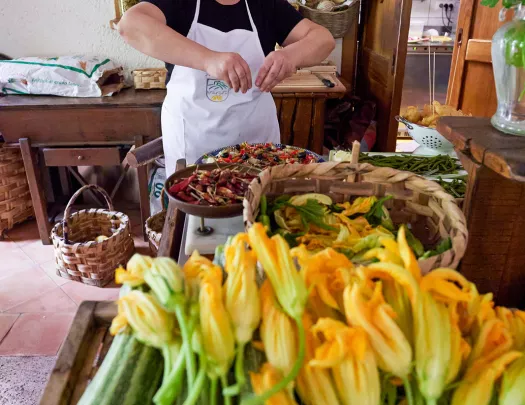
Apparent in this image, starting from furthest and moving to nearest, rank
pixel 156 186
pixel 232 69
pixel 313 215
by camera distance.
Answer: pixel 156 186 → pixel 232 69 → pixel 313 215

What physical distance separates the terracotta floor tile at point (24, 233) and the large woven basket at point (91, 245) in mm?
538

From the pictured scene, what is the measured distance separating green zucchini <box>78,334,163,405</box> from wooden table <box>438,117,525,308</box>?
2.56 feet

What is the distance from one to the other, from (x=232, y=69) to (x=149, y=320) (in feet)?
3.59

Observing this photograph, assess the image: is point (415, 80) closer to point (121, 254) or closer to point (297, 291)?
point (121, 254)

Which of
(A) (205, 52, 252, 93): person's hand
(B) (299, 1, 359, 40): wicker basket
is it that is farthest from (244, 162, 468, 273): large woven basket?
(B) (299, 1, 359, 40): wicker basket

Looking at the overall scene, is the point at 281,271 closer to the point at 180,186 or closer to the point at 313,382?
the point at 313,382

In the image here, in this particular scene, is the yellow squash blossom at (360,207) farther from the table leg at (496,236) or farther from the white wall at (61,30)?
the white wall at (61,30)

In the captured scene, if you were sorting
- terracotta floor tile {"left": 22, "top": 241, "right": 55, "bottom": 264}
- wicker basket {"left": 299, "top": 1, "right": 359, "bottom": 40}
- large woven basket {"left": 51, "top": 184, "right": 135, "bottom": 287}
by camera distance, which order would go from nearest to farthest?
large woven basket {"left": 51, "top": 184, "right": 135, "bottom": 287}
terracotta floor tile {"left": 22, "top": 241, "right": 55, "bottom": 264}
wicker basket {"left": 299, "top": 1, "right": 359, "bottom": 40}

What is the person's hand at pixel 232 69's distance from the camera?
151 centimetres

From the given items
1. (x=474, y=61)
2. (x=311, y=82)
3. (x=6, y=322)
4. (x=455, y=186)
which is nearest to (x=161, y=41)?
(x=455, y=186)

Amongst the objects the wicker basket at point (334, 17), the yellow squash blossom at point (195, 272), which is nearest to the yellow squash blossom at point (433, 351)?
the yellow squash blossom at point (195, 272)

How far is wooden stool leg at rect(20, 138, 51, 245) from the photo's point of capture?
283 cm

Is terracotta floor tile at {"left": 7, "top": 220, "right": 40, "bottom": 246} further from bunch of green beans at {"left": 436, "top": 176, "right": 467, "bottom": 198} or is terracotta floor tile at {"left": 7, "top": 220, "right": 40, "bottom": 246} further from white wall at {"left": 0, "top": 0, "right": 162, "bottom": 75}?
bunch of green beans at {"left": 436, "top": 176, "right": 467, "bottom": 198}

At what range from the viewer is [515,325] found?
2.15 feet
